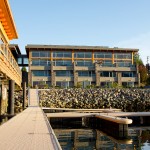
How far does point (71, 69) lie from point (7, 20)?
46036 millimetres

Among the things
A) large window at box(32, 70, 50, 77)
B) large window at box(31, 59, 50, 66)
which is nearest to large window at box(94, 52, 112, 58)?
large window at box(31, 59, 50, 66)

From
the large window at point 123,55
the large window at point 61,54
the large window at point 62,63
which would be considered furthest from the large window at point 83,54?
the large window at point 123,55

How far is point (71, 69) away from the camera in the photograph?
7281 cm

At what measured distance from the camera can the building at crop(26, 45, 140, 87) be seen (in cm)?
7206

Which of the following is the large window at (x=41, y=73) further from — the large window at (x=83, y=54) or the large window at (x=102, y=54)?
the large window at (x=102, y=54)

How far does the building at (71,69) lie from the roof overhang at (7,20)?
37244mm

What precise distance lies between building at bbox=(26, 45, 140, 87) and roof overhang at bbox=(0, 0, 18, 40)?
3724 cm

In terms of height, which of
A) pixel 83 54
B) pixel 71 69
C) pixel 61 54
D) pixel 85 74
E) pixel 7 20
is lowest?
pixel 85 74

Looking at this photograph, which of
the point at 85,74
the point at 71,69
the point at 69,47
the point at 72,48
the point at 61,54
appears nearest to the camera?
the point at 71,69

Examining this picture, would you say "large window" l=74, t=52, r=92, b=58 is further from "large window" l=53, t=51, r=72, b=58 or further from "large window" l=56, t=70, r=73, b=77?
"large window" l=56, t=70, r=73, b=77

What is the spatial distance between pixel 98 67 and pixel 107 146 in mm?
56164

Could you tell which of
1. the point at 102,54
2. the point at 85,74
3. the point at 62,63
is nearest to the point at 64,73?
the point at 62,63

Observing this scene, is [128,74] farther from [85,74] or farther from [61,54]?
[61,54]

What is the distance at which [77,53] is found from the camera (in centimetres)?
8025
